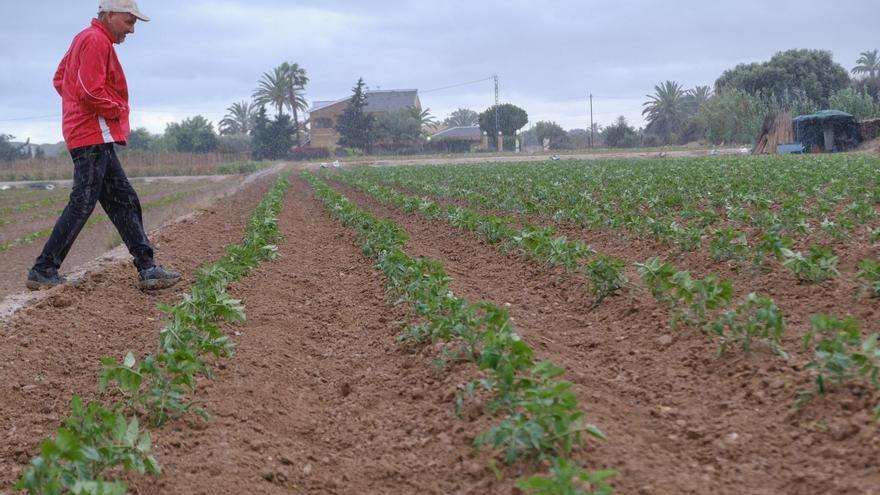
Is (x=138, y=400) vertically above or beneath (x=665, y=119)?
beneath

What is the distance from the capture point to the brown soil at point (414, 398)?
278 centimetres

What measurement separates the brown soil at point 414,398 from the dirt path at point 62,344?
16 millimetres

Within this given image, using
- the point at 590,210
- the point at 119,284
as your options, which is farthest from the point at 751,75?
the point at 119,284

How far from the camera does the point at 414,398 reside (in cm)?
383

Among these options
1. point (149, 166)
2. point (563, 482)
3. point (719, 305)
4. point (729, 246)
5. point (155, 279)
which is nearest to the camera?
point (563, 482)

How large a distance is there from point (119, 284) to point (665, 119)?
80419 millimetres

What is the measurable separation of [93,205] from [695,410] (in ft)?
16.6

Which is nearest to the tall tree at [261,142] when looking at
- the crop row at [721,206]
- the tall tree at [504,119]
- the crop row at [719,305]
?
the tall tree at [504,119]

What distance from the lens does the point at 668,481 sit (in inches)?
102

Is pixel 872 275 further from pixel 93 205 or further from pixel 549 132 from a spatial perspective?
pixel 549 132

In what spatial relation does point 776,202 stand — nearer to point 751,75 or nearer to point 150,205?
point 150,205

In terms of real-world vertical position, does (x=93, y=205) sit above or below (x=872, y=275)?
above

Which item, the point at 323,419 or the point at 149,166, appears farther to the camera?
the point at 149,166

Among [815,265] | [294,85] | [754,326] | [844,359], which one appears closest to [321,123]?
[294,85]
